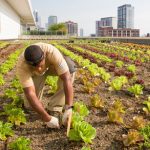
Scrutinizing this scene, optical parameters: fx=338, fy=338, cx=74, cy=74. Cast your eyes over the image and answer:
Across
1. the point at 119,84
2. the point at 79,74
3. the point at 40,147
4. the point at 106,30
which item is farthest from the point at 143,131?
the point at 106,30

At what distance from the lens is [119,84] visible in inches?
287

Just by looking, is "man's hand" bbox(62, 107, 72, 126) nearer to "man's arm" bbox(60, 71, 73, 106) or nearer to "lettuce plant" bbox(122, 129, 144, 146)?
"man's arm" bbox(60, 71, 73, 106)

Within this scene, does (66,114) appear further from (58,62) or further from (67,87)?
(58,62)

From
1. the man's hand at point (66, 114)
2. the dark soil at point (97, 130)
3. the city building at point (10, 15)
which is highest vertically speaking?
the city building at point (10, 15)

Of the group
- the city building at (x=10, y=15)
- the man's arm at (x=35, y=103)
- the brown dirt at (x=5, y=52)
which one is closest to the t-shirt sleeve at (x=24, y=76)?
the man's arm at (x=35, y=103)

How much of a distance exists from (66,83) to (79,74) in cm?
485

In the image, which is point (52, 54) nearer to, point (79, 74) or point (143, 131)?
point (143, 131)

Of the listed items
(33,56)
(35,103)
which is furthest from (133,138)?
(33,56)

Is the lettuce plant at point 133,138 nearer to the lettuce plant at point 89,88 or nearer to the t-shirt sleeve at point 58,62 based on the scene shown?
the t-shirt sleeve at point 58,62

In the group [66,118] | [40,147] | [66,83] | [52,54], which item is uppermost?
[52,54]

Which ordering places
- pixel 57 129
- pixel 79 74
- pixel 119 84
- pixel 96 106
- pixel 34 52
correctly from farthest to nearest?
pixel 79 74 → pixel 119 84 → pixel 96 106 → pixel 57 129 → pixel 34 52

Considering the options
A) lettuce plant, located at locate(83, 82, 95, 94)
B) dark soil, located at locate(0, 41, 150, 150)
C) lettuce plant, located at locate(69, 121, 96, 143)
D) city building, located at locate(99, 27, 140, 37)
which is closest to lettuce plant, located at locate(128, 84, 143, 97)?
dark soil, located at locate(0, 41, 150, 150)

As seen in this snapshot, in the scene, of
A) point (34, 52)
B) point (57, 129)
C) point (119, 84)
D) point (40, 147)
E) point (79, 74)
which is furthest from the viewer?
point (79, 74)

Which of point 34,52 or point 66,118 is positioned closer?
point 34,52
